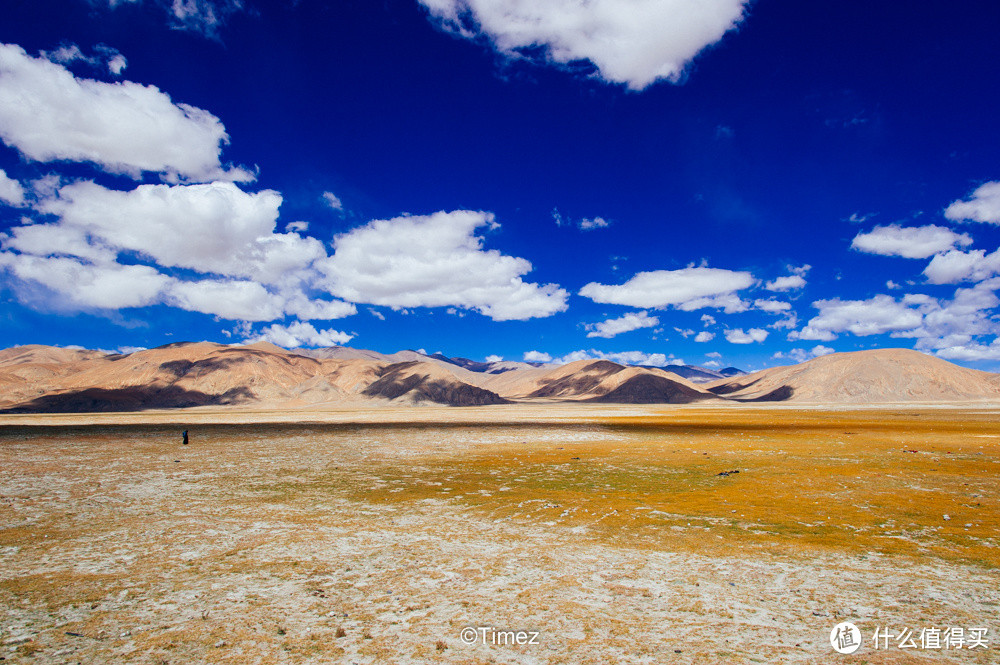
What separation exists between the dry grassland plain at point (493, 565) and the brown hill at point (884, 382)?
179957 millimetres

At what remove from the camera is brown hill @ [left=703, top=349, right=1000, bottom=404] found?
519 feet

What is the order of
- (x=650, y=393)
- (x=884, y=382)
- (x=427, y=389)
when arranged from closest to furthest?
(x=427, y=389) → (x=884, y=382) → (x=650, y=393)

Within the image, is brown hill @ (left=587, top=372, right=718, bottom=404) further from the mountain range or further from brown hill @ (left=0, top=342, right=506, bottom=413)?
brown hill @ (left=0, top=342, right=506, bottom=413)

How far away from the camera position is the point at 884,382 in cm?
16712

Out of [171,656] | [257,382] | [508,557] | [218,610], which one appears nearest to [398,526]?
[508,557]

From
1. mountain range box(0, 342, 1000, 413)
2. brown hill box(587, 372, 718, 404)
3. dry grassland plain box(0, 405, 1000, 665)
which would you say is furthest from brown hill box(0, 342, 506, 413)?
dry grassland plain box(0, 405, 1000, 665)

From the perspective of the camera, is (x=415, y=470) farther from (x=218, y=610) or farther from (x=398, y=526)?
(x=218, y=610)

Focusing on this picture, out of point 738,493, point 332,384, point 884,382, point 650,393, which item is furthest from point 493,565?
point 884,382

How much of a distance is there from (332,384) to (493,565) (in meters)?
157

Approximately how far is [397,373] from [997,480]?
152771mm

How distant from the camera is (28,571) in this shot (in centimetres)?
779

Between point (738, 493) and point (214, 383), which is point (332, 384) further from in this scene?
point (738, 493)

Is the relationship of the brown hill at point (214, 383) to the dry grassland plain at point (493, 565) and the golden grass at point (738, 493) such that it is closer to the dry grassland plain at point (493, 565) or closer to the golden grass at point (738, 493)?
the golden grass at point (738, 493)

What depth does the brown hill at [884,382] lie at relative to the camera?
15825 cm
